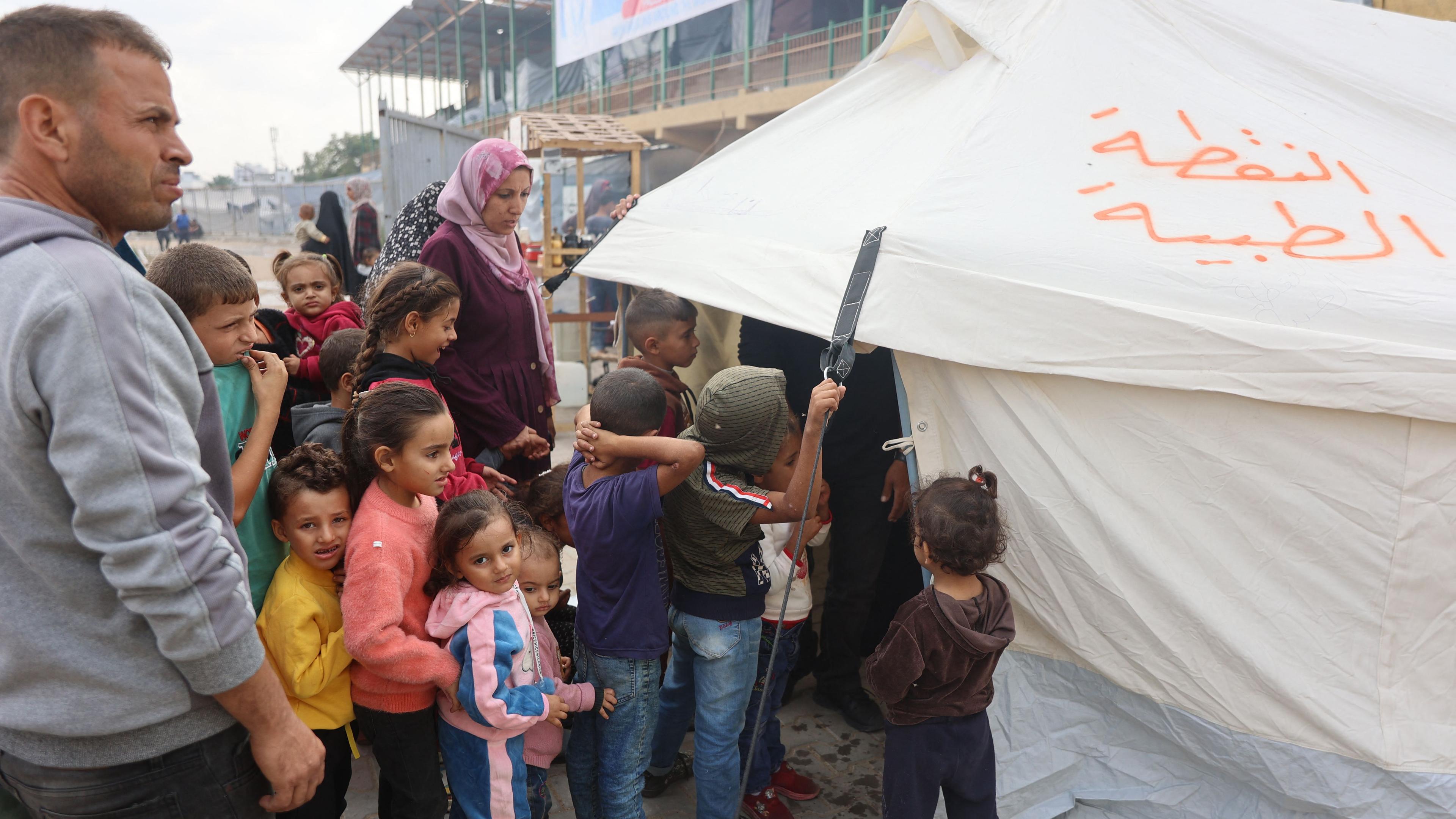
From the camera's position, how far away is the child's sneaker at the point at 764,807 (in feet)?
8.95

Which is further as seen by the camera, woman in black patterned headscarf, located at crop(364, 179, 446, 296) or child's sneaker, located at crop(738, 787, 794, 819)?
woman in black patterned headscarf, located at crop(364, 179, 446, 296)

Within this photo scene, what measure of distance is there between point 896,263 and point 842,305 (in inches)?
7.4

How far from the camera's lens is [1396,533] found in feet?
6.50

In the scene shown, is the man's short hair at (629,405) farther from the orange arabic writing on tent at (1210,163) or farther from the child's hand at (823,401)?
the orange arabic writing on tent at (1210,163)

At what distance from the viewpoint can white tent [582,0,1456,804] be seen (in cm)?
200

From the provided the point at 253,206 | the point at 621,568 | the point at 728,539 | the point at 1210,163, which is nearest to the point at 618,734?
the point at 621,568

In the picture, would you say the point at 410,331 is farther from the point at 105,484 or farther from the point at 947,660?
the point at 947,660

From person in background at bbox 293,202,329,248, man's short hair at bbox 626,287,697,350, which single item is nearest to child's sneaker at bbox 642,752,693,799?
man's short hair at bbox 626,287,697,350

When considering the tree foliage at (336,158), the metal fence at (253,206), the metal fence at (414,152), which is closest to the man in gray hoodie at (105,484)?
the metal fence at (414,152)

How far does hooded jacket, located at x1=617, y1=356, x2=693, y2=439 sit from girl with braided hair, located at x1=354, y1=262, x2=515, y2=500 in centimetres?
70

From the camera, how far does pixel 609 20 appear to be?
16.2m

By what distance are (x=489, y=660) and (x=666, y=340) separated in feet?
5.05

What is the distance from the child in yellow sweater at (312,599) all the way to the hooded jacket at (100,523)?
580mm

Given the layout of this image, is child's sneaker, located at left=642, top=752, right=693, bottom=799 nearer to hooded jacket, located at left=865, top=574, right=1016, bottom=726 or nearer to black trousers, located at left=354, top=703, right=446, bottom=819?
black trousers, located at left=354, top=703, right=446, bottom=819
